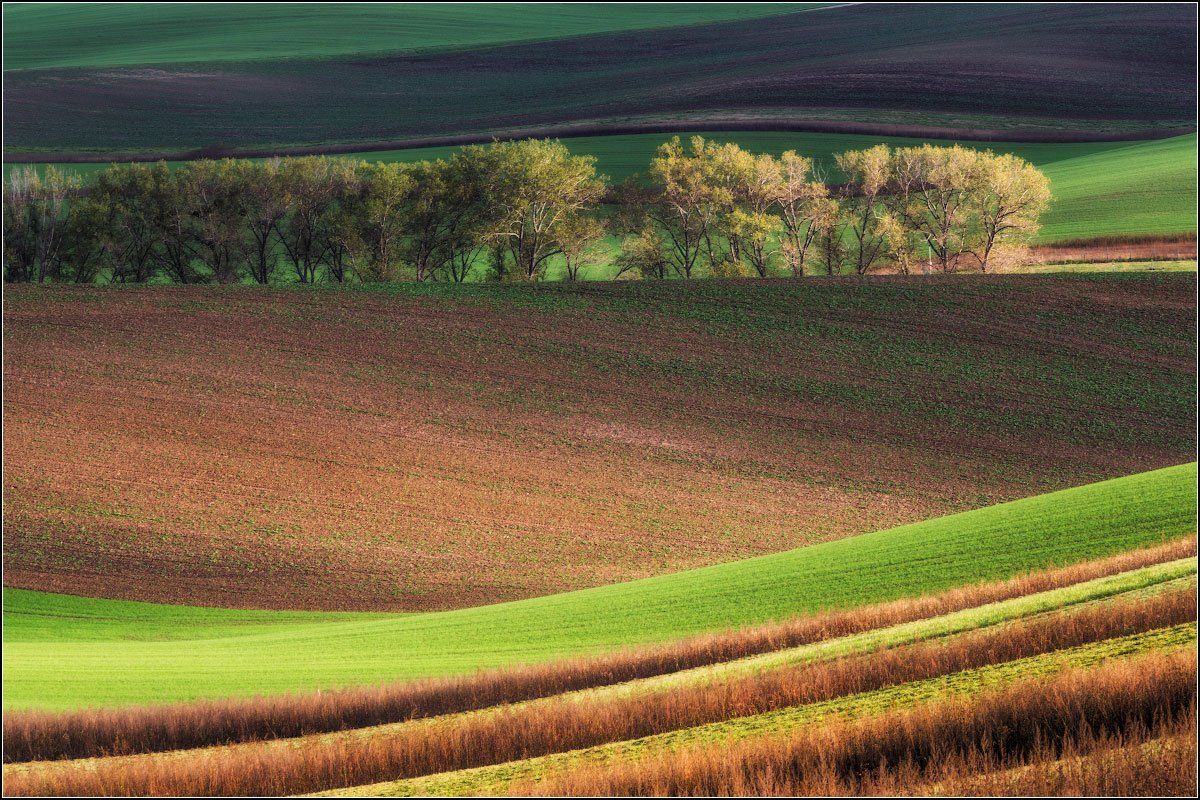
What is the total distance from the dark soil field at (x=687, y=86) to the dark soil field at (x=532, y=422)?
52.3 meters

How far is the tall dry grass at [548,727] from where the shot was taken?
30.2ft

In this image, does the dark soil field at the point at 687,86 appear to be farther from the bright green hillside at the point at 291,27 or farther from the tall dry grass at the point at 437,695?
the tall dry grass at the point at 437,695

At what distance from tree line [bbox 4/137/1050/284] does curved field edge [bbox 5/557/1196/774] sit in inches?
1837

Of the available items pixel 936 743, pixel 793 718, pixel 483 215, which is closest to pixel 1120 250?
pixel 483 215

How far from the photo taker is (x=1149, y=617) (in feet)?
32.4

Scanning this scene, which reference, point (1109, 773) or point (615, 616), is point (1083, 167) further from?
point (1109, 773)

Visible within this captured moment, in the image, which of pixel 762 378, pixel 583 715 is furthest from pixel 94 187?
pixel 583 715

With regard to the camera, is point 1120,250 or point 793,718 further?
point 1120,250

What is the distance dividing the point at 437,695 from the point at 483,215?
163 feet

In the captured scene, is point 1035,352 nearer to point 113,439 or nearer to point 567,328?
point 567,328

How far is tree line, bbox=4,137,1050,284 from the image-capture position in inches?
2360

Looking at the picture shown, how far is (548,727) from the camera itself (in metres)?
9.93

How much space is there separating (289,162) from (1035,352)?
39543 millimetres

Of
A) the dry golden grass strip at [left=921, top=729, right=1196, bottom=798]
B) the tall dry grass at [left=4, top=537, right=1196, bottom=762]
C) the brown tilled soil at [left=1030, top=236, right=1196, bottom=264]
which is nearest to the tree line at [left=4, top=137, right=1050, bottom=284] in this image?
the brown tilled soil at [left=1030, top=236, right=1196, bottom=264]
